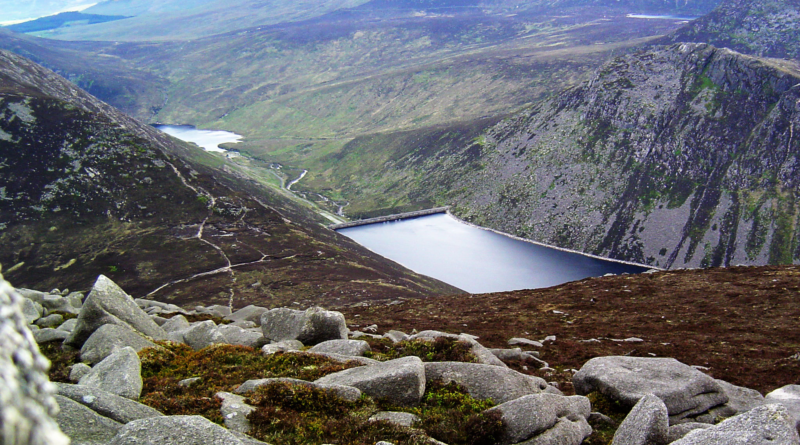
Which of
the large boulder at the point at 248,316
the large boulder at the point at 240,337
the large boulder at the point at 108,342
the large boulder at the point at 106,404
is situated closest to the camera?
the large boulder at the point at 106,404

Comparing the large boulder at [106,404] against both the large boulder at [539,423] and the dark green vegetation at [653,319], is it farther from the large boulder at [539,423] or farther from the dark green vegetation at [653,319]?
the dark green vegetation at [653,319]

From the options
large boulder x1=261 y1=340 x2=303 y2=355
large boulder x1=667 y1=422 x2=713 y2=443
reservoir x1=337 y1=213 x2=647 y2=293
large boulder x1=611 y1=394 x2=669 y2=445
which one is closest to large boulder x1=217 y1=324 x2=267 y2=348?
large boulder x1=261 y1=340 x2=303 y2=355

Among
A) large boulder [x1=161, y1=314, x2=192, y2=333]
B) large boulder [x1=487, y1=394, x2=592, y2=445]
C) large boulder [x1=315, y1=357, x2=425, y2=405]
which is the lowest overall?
large boulder [x1=161, y1=314, x2=192, y2=333]

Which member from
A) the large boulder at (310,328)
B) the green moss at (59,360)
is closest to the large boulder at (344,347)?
the large boulder at (310,328)

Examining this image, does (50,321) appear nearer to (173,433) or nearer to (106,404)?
(106,404)

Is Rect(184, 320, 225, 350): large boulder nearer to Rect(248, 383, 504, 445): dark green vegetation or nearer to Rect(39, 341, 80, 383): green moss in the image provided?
Rect(39, 341, 80, 383): green moss
